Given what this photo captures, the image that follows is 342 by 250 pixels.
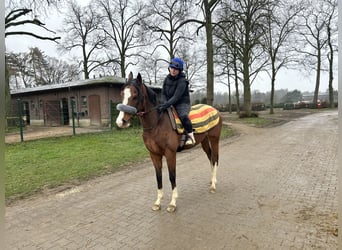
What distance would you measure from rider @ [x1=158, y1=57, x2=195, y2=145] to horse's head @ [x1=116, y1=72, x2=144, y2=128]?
0.47 meters

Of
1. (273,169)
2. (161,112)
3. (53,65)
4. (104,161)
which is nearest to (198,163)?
(273,169)

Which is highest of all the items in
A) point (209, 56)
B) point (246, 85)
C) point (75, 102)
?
point (209, 56)

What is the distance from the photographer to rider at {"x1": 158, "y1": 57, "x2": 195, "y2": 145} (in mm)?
3994

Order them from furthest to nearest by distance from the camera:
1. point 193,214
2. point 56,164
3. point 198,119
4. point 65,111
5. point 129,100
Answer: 1. point 65,111
2. point 56,164
3. point 198,119
4. point 193,214
5. point 129,100

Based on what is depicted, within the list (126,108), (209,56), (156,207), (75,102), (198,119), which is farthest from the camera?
(75,102)

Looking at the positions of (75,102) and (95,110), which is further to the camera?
(75,102)

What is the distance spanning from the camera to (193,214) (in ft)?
12.7

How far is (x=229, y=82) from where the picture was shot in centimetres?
3434

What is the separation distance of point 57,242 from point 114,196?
5.21 feet

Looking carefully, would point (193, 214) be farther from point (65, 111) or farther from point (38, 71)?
point (38, 71)

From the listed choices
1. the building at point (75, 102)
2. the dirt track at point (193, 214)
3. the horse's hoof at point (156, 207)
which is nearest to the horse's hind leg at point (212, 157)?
the dirt track at point (193, 214)

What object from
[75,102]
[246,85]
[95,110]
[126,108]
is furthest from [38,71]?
[126,108]

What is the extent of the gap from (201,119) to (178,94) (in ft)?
2.92

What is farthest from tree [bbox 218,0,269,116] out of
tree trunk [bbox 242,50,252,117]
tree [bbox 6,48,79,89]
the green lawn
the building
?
tree [bbox 6,48,79,89]
